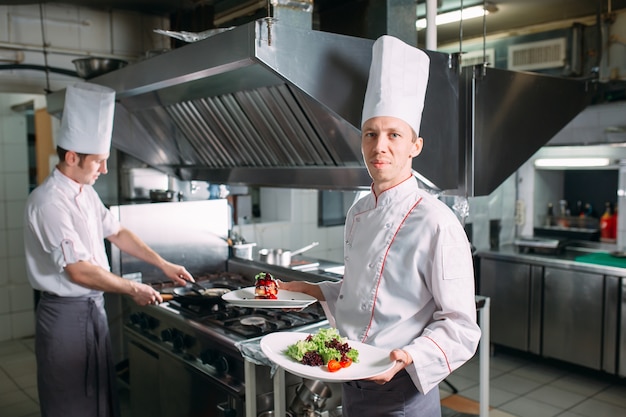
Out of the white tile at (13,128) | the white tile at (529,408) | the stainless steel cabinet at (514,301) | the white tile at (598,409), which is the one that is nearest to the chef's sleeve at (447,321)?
the white tile at (529,408)

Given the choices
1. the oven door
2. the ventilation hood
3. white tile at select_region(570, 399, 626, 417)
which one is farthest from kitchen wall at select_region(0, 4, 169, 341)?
white tile at select_region(570, 399, 626, 417)

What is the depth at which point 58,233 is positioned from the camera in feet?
8.68

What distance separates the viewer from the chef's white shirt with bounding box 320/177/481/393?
5.31ft

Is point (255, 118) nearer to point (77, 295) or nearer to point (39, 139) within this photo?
point (77, 295)

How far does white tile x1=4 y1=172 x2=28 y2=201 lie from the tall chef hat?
247 centimetres

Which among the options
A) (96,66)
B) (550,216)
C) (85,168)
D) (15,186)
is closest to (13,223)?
(15,186)

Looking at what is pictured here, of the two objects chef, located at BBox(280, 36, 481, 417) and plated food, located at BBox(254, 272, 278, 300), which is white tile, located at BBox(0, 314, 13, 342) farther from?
chef, located at BBox(280, 36, 481, 417)

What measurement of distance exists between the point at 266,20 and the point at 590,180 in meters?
4.06

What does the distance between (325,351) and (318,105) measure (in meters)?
1.01

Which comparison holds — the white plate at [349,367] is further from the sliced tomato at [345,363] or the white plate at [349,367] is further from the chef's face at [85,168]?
the chef's face at [85,168]

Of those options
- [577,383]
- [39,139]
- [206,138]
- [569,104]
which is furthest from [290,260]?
[39,139]

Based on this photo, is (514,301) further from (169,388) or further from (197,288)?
(169,388)

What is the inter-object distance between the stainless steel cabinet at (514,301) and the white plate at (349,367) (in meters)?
3.27

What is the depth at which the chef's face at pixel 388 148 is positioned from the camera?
172 cm
